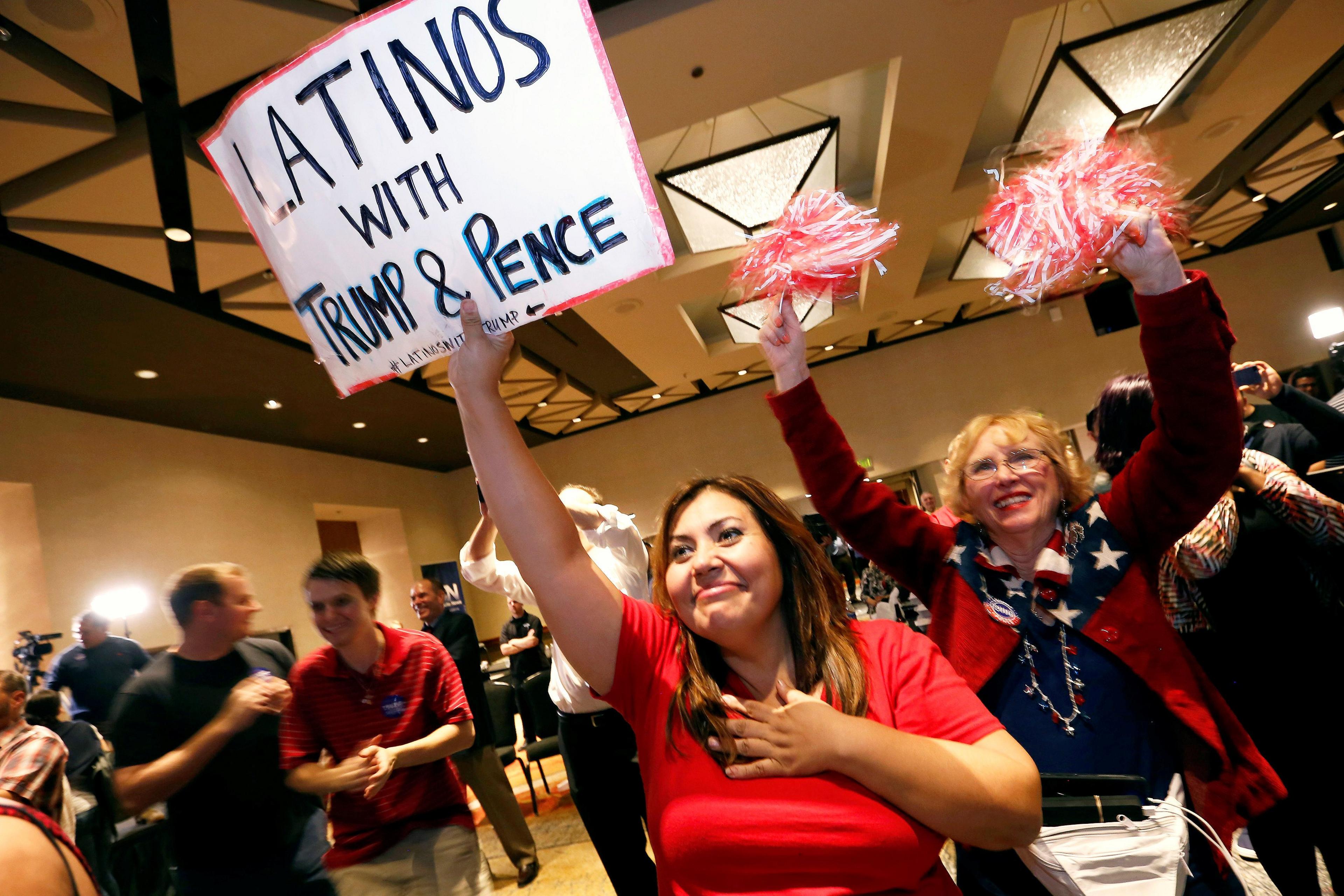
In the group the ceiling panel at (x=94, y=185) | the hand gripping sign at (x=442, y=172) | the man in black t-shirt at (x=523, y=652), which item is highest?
the ceiling panel at (x=94, y=185)

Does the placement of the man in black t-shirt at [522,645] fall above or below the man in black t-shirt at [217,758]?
below

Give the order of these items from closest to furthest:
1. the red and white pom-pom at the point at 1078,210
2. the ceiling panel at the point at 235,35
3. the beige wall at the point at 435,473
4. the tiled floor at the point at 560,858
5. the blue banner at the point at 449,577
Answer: the red and white pom-pom at the point at 1078,210, the tiled floor at the point at 560,858, the ceiling panel at the point at 235,35, the beige wall at the point at 435,473, the blue banner at the point at 449,577

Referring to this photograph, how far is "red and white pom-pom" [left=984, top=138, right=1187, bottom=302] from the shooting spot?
121 centimetres

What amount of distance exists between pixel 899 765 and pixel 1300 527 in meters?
1.75

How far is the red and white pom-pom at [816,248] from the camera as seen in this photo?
1.35m

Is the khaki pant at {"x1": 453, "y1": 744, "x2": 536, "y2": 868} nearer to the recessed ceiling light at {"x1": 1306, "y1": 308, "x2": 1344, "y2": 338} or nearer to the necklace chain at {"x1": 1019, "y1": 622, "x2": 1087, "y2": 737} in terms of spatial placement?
the necklace chain at {"x1": 1019, "y1": 622, "x2": 1087, "y2": 737}

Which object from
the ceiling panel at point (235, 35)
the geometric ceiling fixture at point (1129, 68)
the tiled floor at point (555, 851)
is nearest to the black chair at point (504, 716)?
the tiled floor at point (555, 851)

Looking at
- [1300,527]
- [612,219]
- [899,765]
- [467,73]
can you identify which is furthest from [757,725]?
[1300,527]

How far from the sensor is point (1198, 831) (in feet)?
4.03

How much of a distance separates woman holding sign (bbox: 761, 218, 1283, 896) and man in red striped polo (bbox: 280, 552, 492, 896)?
1404 mm

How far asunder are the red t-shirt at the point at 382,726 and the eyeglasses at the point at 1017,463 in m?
1.68

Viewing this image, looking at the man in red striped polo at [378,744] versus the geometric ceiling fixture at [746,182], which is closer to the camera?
the man in red striped polo at [378,744]

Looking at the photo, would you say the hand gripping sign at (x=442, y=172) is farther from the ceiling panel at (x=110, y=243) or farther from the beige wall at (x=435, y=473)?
the beige wall at (x=435, y=473)

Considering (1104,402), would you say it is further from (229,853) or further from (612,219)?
(229,853)
